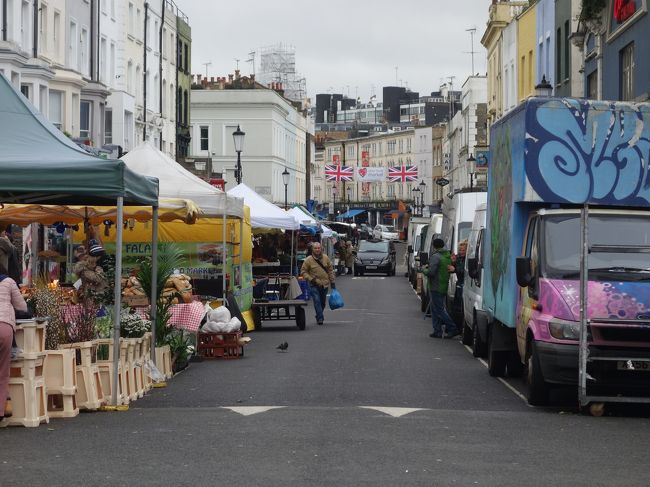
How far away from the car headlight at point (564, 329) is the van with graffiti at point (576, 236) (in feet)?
0.03

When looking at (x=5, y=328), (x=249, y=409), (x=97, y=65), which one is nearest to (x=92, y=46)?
(x=97, y=65)

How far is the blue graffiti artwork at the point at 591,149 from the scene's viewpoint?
14.8m

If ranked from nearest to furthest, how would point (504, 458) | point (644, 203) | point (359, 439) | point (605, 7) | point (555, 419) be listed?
point (504, 458) < point (359, 439) < point (555, 419) < point (644, 203) < point (605, 7)

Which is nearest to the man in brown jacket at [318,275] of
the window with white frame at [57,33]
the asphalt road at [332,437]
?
the asphalt road at [332,437]

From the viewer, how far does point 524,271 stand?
1448cm

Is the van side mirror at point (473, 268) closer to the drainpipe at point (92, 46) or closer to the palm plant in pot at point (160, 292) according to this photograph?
the palm plant in pot at point (160, 292)

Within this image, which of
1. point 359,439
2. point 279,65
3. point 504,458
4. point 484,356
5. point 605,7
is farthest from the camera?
point 279,65

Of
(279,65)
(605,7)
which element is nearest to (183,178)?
(605,7)

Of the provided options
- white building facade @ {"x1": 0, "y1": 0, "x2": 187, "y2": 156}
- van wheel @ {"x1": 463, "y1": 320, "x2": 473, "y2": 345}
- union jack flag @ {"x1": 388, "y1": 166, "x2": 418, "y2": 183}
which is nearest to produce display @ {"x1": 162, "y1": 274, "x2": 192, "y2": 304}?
van wheel @ {"x1": 463, "y1": 320, "x2": 473, "y2": 345}

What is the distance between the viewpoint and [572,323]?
13820 mm

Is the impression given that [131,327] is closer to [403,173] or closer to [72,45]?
[72,45]

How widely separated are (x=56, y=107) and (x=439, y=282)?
22621 millimetres

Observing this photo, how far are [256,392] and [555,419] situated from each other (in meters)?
3.83

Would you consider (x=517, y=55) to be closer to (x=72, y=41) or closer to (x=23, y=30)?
(x=72, y=41)
